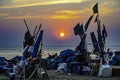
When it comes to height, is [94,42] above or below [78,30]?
below

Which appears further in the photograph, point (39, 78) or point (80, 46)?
point (80, 46)

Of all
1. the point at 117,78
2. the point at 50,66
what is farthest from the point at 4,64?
the point at 117,78

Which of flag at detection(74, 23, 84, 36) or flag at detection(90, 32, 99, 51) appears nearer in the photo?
flag at detection(74, 23, 84, 36)

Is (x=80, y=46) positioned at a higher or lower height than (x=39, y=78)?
higher

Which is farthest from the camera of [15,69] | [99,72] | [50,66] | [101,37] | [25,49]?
[50,66]

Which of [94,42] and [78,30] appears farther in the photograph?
[94,42]

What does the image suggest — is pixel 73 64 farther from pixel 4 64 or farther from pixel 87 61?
pixel 4 64

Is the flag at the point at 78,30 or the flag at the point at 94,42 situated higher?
the flag at the point at 78,30

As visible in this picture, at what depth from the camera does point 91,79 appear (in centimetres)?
2830

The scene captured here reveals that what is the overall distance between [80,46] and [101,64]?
2323 mm

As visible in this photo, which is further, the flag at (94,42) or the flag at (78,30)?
the flag at (94,42)

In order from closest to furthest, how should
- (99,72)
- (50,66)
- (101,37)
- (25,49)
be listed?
(25,49)
(99,72)
(101,37)
(50,66)

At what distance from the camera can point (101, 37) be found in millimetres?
32531

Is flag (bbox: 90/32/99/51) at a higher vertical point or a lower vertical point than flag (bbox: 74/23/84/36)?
lower
